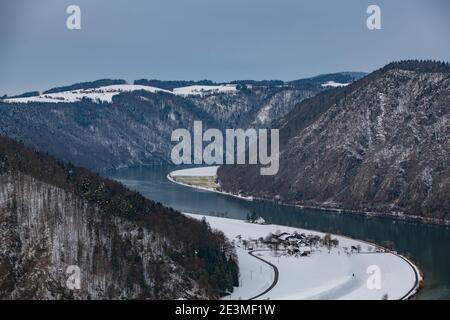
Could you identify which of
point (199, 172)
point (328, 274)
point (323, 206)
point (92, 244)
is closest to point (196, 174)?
point (199, 172)

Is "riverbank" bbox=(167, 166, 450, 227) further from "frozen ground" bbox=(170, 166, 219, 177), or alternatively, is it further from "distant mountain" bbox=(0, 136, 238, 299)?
"distant mountain" bbox=(0, 136, 238, 299)

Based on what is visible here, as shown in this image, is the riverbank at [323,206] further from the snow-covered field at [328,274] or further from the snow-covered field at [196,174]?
the snow-covered field at [328,274]

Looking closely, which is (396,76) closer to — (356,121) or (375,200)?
(356,121)

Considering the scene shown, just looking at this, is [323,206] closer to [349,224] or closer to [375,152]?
[375,152]

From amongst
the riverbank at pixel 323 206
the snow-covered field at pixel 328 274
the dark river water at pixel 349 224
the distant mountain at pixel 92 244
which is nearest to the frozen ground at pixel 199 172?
the riverbank at pixel 323 206

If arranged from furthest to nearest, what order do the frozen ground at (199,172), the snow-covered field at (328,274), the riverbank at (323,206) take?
the frozen ground at (199,172) → the riverbank at (323,206) → the snow-covered field at (328,274)

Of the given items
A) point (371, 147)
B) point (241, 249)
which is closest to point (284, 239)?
point (241, 249)
